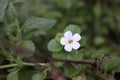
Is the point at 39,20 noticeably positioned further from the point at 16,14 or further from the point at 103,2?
the point at 103,2

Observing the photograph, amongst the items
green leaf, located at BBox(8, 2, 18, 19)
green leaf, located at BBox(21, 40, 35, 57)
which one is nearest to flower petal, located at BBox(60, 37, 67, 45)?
green leaf, located at BBox(21, 40, 35, 57)

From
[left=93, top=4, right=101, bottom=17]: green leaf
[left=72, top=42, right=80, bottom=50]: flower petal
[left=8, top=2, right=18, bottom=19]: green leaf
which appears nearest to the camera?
[left=72, top=42, right=80, bottom=50]: flower petal

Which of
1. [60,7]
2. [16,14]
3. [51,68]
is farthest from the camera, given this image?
[60,7]

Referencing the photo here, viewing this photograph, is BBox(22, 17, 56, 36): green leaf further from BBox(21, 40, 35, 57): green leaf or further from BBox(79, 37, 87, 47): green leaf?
BBox(79, 37, 87, 47): green leaf

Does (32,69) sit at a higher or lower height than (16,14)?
lower

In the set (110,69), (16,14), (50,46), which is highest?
(16,14)

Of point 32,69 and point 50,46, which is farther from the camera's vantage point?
point 32,69

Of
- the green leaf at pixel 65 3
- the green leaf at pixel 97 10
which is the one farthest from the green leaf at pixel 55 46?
the green leaf at pixel 97 10

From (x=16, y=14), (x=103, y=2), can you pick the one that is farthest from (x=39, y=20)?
(x=103, y=2)
